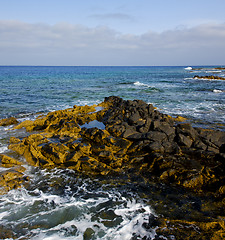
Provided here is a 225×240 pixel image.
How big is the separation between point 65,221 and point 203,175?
553 cm

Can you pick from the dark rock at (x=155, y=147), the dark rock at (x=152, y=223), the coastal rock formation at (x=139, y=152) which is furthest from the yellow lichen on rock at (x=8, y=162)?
the dark rock at (x=155, y=147)

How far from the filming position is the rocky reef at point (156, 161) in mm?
5672

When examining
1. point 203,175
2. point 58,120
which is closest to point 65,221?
point 203,175

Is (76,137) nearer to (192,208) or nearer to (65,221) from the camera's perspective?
(65,221)

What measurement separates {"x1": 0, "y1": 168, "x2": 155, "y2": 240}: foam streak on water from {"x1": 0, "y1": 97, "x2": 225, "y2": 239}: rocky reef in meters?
0.55

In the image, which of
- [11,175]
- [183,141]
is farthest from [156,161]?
[11,175]

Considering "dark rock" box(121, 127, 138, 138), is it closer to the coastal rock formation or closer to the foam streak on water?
the coastal rock formation

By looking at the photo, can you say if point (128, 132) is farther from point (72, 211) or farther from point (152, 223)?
point (152, 223)

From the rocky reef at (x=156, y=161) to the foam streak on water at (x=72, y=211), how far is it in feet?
1.81

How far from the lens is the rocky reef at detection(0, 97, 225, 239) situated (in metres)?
5.67

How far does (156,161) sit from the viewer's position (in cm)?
851

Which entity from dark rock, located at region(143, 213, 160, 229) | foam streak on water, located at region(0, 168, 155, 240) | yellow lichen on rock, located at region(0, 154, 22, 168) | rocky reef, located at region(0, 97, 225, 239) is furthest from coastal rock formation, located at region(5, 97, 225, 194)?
dark rock, located at region(143, 213, 160, 229)

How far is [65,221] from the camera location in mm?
5777

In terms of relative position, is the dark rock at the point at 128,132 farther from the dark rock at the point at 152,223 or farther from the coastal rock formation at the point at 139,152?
the dark rock at the point at 152,223
